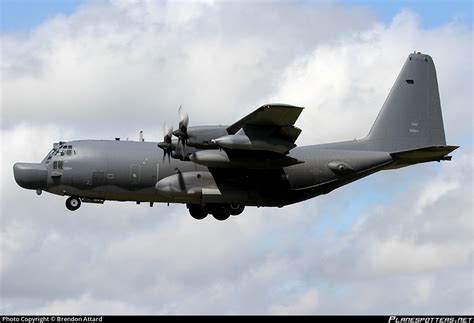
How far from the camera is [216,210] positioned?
115 ft

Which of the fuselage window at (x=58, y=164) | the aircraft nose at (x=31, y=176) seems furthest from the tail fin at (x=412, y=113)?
the aircraft nose at (x=31, y=176)

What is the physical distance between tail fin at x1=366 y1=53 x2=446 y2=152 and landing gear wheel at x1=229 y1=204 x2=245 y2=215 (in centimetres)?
543

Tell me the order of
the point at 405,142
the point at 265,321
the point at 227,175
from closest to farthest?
1. the point at 265,321
2. the point at 227,175
3. the point at 405,142

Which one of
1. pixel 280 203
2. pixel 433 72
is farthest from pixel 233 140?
pixel 433 72

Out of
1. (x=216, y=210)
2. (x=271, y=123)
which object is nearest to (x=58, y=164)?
(x=216, y=210)

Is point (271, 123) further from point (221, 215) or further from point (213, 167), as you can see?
point (221, 215)

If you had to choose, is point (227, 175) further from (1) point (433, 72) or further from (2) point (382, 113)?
(1) point (433, 72)

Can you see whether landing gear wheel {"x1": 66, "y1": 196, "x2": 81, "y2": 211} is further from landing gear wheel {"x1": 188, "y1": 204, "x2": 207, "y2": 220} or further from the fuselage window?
landing gear wheel {"x1": 188, "y1": 204, "x2": 207, "y2": 220}

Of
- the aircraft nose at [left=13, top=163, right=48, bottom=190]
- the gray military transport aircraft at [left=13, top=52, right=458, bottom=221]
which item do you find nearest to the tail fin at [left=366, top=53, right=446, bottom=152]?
the gray military transport aircraft at [left=13, top=52, right=458, bottom=221]

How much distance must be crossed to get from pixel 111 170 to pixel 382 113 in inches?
420

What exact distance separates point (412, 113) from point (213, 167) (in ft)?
27.4

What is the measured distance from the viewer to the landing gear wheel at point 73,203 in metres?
34.4

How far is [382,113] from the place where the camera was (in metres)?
37.1

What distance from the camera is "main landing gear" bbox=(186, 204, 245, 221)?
3497 centimetres
